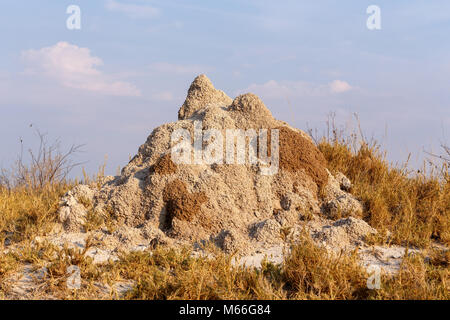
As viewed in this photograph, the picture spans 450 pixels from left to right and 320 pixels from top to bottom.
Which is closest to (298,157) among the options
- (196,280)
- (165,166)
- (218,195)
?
(218,195)

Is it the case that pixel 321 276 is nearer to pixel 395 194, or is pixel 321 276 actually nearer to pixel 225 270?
pixel 225 270

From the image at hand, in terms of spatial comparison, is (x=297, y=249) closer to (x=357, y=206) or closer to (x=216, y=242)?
(x=216, y=242)

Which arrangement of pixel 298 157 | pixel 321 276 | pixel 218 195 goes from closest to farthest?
pixel 321 276
pixel 218 195
pixel 298 157

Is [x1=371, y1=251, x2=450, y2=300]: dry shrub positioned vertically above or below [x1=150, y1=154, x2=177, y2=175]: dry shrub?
below

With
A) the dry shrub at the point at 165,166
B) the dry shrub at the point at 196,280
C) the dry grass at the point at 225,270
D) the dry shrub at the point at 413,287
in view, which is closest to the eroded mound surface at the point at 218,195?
the dry shrub at the point at 165,166

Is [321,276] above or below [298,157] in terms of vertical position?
below

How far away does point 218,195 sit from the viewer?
557 centimetres

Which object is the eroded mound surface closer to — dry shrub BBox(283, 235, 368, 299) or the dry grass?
the dry grass

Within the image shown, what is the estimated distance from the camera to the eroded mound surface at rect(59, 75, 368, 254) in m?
5.29

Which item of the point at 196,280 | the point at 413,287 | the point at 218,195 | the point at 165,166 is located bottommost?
the point at 413,287

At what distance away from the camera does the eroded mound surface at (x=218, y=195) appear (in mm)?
5293

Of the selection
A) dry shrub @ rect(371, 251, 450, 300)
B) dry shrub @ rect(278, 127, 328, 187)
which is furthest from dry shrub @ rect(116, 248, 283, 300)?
dry shrub @ rect(278, 127, 328, 187)

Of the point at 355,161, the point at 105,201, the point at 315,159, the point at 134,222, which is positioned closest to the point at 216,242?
the point at 134,222

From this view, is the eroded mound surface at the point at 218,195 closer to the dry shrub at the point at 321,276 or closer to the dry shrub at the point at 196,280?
the dry shrub at the point at 196,280
